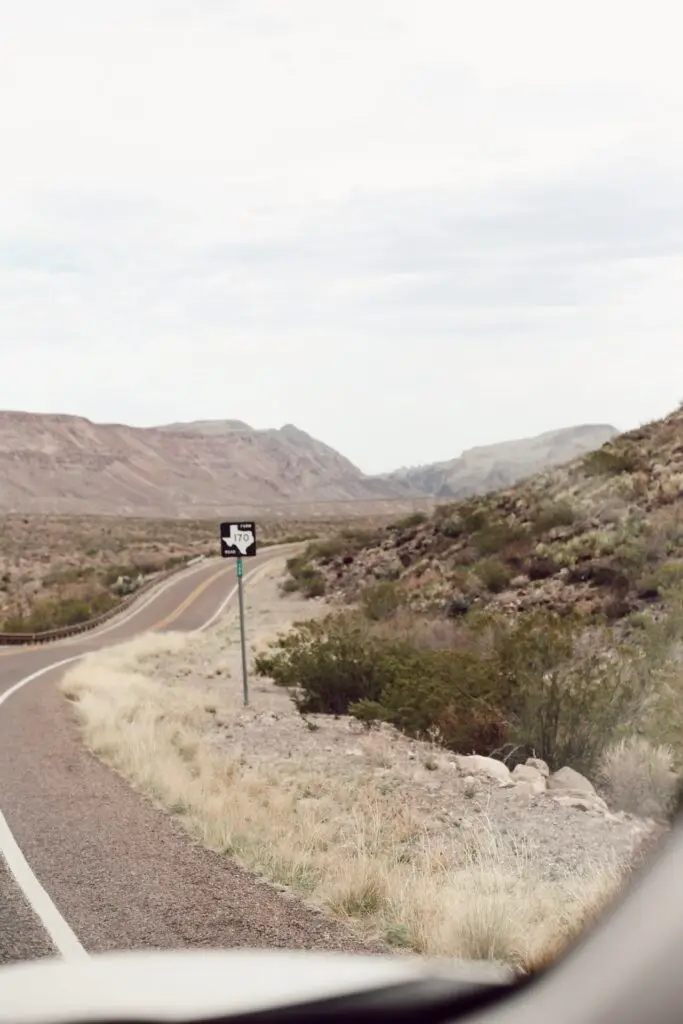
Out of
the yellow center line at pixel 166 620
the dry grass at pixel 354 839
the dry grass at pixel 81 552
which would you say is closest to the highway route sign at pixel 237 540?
the dry grass at pixel 354 839

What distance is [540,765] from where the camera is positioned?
12.3m

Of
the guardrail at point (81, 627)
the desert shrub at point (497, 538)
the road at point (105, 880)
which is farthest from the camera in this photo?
the guardrail at point (81, 627)

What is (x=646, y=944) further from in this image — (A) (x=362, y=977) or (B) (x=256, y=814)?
(B) (x=256, y=814)

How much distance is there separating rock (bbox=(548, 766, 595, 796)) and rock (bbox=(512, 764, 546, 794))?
0.38 ft

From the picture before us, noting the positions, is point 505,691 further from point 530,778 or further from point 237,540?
point 237,540

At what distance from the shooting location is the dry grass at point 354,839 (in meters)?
5.90

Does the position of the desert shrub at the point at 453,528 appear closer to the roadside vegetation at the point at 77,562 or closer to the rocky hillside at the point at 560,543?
the rocky hillside at the point at 560,543

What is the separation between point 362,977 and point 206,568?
233ft

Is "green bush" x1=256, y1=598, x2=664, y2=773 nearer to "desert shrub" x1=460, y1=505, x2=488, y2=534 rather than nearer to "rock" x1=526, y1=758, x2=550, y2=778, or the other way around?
"rock" x1=526, y1=758, x2=550, y2=778

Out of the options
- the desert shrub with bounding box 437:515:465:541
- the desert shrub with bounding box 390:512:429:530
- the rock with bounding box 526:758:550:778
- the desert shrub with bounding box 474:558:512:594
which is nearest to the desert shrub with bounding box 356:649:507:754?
the rock with bounding box 526:758:550:778

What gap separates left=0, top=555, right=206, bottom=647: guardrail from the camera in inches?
1512

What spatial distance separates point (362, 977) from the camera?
2.23 m

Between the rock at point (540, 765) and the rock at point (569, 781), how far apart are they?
126mm

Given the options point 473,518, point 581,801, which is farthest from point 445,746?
point 473,518
